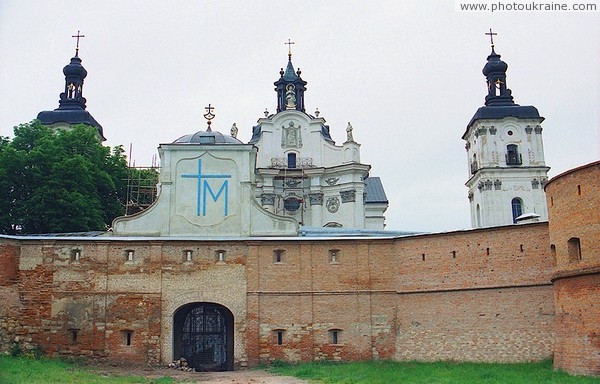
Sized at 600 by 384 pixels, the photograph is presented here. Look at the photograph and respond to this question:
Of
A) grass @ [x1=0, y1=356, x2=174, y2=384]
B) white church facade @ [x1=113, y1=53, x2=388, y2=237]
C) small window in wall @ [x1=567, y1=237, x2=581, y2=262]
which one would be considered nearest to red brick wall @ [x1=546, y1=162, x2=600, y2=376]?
small window in wall @ [x1=567, y1=237, x2=581, y2=262]

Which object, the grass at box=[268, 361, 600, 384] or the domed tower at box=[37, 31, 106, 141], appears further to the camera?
the domed tower at box=[37, 31, 106, 141]

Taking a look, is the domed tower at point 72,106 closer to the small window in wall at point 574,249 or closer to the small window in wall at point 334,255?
the small window in wall at point 334,255

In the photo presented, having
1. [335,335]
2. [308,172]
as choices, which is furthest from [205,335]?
[308,172]

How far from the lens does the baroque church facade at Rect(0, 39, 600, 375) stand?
20.1 metres

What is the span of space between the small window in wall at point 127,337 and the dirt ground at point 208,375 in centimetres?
94

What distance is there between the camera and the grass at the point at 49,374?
16519 millimetres

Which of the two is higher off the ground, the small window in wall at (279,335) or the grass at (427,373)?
the small window in wall at (279,335)

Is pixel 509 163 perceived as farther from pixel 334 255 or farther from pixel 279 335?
pixel 279 335

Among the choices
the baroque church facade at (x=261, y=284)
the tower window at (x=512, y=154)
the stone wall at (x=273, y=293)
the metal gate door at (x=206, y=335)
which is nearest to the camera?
the baroque church facade at (x=261, y=284)

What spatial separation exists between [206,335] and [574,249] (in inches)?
504

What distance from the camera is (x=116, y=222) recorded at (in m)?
23.8

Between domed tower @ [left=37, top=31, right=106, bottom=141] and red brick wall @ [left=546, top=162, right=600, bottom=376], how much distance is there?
29220mm

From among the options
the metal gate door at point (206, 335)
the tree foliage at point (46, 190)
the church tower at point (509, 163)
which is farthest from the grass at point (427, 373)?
the church tower at point (509, 163)

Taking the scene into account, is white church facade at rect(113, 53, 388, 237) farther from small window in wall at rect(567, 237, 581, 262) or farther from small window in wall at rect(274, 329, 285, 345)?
small window in wall at rect(567, 237, 581, 262)
